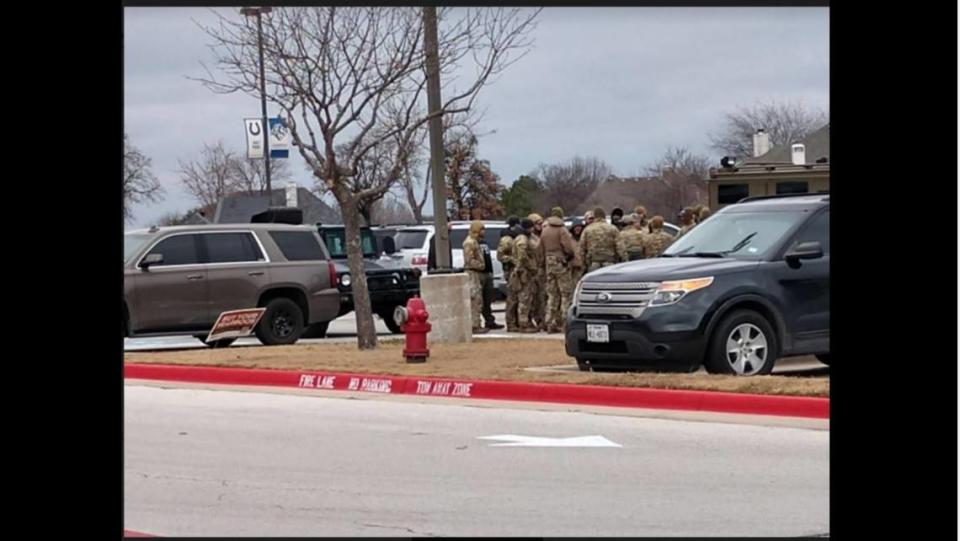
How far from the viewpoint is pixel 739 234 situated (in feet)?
46.9

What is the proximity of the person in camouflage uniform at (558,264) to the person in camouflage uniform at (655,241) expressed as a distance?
1.03m

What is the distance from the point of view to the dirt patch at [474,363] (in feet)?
41.5

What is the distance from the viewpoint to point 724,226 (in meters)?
14.6

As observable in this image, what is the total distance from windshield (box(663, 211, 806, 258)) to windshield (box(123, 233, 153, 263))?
7.41 meters

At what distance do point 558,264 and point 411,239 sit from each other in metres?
10.8

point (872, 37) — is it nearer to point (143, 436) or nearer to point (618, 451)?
point (618, 451)

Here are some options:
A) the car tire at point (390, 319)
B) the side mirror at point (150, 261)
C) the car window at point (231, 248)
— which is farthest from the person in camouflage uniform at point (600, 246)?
the side mirror at point (150, 261)

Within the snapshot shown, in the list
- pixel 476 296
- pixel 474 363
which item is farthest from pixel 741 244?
pixel 476 296

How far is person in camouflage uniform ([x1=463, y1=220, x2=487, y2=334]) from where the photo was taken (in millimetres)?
20422

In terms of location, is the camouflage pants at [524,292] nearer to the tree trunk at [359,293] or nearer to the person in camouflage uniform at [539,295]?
the person in camouflage uniform at [539,295]

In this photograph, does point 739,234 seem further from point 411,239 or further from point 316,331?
point 411,239
